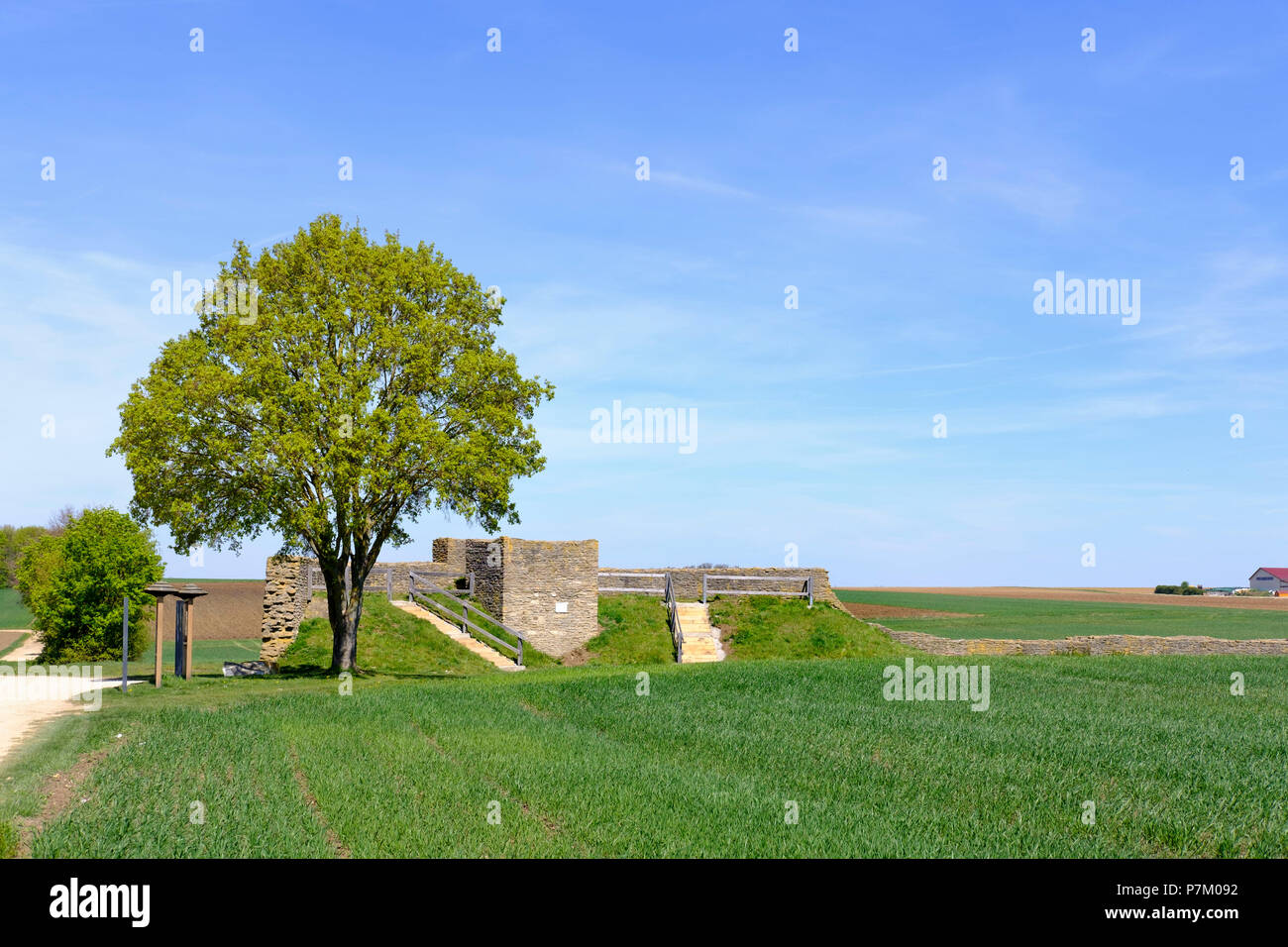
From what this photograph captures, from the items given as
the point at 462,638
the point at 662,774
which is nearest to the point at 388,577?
the point at 462,638

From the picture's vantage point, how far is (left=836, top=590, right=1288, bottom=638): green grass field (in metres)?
48.5

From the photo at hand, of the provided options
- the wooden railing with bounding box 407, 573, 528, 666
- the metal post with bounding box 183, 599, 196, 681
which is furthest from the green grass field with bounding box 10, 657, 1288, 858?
the wooden railing with bounding box 407, 573, 528, 666

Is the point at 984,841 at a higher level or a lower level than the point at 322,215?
lower

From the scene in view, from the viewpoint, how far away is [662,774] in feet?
41.1

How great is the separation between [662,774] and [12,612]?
79023mm

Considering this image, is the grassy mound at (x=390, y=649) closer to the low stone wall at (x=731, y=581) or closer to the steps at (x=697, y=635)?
the steps at (x=697, y=635)

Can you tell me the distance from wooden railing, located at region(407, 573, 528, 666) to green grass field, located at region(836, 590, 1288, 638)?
17861mm

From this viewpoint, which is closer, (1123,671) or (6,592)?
(1123,671)

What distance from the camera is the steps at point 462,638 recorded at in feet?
106

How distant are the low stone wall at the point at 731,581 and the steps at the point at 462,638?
24.3ft
